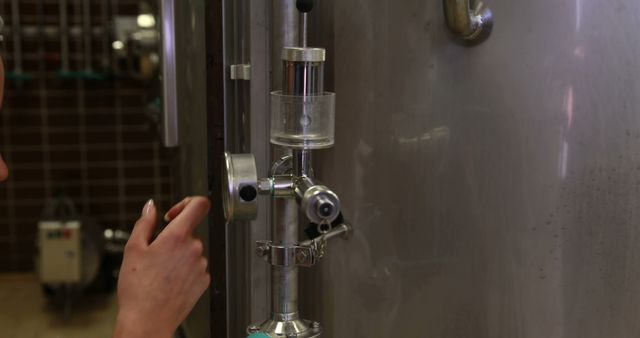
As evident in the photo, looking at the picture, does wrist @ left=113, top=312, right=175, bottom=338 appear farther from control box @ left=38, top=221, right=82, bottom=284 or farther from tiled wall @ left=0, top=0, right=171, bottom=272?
tiled wall @ left=0, top=0, right=171, bottom=272

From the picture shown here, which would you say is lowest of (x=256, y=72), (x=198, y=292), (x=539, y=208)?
(x=198, y=292)

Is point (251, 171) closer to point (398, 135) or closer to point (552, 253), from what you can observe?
point (398, 135)

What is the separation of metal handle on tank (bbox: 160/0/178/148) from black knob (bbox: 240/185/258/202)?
427mm

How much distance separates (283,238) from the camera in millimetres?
914

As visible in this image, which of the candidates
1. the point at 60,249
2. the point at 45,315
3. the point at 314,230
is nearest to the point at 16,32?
the point at 60,249

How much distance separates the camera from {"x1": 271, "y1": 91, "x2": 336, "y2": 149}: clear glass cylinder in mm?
831

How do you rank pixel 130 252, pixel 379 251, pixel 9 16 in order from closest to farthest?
pixel 130 252, pixel 379 251, pixel 9 16

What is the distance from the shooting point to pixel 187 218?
33.9 inches

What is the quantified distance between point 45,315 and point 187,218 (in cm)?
222

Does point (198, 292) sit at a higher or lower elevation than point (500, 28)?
lower

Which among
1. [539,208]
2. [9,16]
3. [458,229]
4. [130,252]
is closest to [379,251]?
[458,229]

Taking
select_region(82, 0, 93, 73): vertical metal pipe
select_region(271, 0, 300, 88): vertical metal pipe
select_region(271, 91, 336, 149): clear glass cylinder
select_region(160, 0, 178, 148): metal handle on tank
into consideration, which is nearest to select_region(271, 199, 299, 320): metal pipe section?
select_region(271, 91, 336, 149): clear glass cylinder

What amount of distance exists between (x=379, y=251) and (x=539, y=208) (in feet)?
0.71

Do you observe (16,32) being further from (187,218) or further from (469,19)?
(469,19)
